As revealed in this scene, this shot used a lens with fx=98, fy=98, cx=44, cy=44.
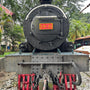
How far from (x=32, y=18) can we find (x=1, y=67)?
1.58 m

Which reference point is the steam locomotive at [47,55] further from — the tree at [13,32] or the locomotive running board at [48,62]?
the tree at [13,32]

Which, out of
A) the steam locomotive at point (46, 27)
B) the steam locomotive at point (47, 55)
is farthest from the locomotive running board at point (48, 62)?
the steam locomotive at point (46, 27)

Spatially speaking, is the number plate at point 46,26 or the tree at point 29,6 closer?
the number plate at point 46,26

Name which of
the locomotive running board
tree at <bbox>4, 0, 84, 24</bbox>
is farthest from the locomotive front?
tree at <bbox>4, 0, 84, 24</bbox>

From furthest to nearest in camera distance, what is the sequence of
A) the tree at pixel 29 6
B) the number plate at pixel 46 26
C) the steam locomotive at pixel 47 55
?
the tree at pixel 29 6 < the number plate at pixel 46 26 < the steam locomotive at pixel 47 55

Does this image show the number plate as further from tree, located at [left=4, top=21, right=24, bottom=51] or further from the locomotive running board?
tree, located at [left=4, top=21, right=24, bottom=51]

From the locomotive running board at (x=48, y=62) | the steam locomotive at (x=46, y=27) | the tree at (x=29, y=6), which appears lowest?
the locomotive running board at (x=48, y=62)

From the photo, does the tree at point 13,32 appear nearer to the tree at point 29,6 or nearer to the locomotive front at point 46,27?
the tree at point 29,6

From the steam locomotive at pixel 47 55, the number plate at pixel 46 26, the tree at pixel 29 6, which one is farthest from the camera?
the tree at pixel 29 6

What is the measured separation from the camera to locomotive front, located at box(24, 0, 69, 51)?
8.52 ft

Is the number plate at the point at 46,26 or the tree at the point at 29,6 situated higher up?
the tree at the point at 29,6

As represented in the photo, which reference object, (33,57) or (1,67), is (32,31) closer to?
→ (33,57)

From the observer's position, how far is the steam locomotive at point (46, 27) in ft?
8.52

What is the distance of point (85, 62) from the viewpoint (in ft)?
7.62
